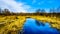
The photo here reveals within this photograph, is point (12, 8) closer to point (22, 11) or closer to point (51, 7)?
point (22, 11)

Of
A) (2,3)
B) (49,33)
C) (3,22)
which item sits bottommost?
(49,33)

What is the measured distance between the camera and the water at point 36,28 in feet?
12.1

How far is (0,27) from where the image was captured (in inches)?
144

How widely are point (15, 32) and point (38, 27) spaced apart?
665mm

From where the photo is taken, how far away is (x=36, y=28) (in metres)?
3.76

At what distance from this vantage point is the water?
146 inches

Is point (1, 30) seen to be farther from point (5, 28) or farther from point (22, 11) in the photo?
point (22, 11)

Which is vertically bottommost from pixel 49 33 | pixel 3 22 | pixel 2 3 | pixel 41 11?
pixel 49 33

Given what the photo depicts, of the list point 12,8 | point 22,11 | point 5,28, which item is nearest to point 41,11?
point 22,11

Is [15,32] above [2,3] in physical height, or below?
below

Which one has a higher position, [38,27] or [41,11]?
[41,11]

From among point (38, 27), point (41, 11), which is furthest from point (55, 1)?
point (38, 27)

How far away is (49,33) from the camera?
145 inches

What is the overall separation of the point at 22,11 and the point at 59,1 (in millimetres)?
1078
